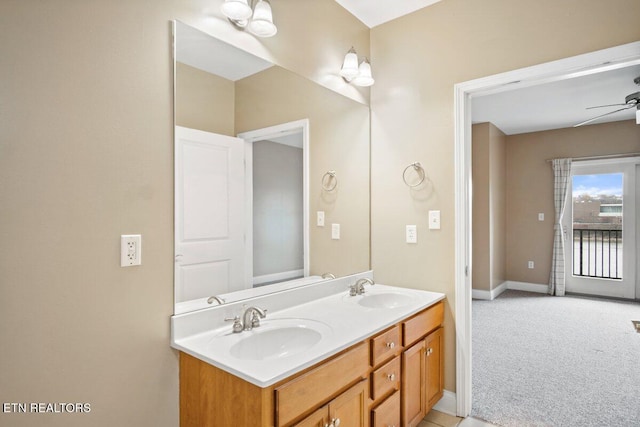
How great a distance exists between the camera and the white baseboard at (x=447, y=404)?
2211 millimetres

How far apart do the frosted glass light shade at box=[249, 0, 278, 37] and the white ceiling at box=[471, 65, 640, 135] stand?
3232mm

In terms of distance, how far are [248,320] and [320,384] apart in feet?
1.45

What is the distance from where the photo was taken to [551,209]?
5547 millimetres

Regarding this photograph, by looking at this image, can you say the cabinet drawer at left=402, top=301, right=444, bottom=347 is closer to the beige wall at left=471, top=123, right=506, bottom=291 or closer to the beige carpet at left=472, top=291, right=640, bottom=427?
the beige carpet at left=472, top=291, right=640, bottom=427

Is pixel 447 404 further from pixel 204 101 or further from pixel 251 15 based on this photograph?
pixel 251 15

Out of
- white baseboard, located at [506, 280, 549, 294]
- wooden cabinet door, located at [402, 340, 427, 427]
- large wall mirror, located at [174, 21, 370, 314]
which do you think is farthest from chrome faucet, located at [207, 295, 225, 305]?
white baseboard, located at [506, 280, 549, 294]

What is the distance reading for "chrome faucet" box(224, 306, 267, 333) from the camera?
1.51 m

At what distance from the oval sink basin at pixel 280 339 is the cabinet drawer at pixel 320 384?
164 millimetres

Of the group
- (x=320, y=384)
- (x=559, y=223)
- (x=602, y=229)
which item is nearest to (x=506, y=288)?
(x=559, y=223)

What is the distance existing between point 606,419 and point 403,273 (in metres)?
1.51

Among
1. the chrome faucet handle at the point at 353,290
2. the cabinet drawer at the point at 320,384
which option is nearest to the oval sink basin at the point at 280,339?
the cabinet drawer at the point at 320,384

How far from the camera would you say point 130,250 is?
1289 mm

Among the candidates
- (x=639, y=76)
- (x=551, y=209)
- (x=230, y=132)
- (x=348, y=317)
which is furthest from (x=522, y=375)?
(x=551, y=209)

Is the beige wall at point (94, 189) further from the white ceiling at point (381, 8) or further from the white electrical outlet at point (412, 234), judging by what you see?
the white electrical outlet at point (412, 234)
